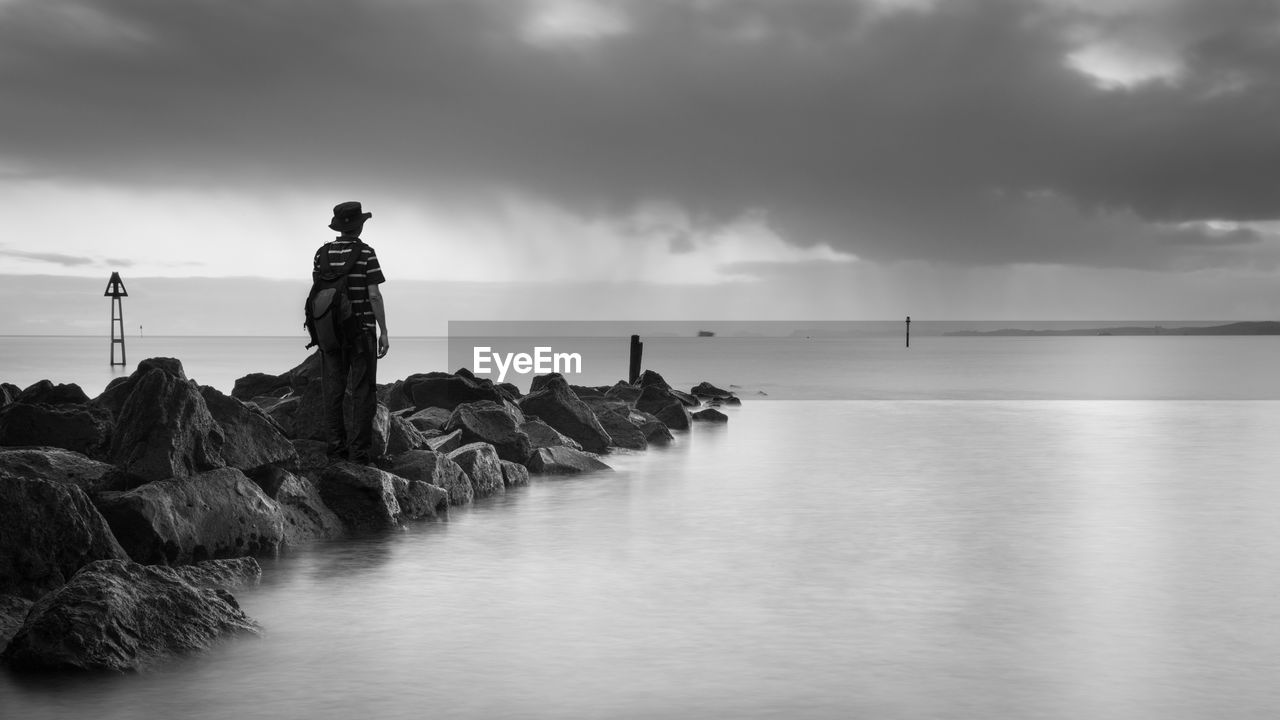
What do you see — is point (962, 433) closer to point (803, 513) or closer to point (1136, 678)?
point (803, 513)

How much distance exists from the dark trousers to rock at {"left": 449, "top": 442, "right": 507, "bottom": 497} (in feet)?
6.84

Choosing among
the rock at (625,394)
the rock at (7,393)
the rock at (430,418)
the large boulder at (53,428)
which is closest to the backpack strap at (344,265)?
the large boulder at (53,428)

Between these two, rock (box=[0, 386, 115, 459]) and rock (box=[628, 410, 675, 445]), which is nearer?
rock (box=[0, 386, 115, 459])

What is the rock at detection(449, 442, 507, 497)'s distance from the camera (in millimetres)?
15609

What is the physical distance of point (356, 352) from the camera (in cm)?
1320

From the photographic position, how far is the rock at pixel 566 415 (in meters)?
21.6

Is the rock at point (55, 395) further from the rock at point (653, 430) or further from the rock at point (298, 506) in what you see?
the rock at point (653, 430)

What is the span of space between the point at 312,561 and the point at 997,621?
534 cm

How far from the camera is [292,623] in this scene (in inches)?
349

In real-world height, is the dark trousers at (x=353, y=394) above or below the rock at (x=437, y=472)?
above

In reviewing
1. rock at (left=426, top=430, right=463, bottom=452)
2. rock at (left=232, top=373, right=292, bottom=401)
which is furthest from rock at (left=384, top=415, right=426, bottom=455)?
rock at (left=232, top=373, right=292, bottom=401)

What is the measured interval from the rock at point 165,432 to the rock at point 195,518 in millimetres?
771

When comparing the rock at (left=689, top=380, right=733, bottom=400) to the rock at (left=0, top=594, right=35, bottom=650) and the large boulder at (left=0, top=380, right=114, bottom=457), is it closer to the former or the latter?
the large boulder at (left=0, top=380, right=114, bottom=457)

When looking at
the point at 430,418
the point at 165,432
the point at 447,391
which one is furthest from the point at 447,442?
the point at 165,432
